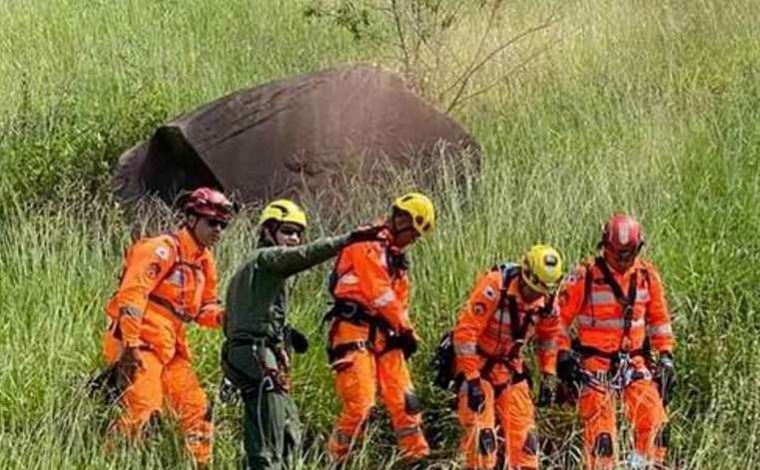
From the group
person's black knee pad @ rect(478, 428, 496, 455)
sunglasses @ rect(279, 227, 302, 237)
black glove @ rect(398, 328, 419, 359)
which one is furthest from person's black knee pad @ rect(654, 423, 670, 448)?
sunglasses @ rect(279, 227, 302, 237)

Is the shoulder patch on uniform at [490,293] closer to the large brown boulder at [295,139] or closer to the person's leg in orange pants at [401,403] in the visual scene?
the person's leg in orange pants at [401,403]

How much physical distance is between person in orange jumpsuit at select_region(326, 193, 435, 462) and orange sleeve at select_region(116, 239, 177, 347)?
0.97 m

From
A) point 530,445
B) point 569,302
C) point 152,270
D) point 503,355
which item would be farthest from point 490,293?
point 152,270

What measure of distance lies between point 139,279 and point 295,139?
11.0ft

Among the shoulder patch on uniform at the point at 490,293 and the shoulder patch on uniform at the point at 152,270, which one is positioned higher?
the shoulder patch on uniform at the point at 152,270

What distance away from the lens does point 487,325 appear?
7.69m

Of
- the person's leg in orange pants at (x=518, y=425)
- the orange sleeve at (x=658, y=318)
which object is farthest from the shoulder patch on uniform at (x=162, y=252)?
the orange sleeve at (x=658, y=318)

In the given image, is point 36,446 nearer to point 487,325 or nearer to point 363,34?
point 487,325

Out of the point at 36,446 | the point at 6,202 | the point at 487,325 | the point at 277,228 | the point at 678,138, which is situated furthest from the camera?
the point at 6,202

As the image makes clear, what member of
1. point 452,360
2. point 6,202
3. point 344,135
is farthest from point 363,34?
point 452,360

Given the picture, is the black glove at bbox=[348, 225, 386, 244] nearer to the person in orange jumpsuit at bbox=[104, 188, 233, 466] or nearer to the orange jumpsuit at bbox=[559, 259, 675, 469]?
the person in orange jumpsuit at bbox=[104, 188, 233, 466]

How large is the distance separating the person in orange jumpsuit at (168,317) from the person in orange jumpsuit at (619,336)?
205 centimetres

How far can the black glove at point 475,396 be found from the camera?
758 cm

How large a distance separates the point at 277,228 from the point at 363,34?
7.07 meters
